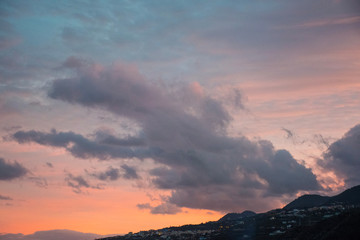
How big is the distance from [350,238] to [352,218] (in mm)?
25561

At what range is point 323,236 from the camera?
200m

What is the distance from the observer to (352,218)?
19925 centimetres

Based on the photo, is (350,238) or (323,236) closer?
(350,238)

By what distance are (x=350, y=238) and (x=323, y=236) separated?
24668 mm

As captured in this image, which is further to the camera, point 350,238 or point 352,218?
point 352,218

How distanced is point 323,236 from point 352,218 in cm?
1632

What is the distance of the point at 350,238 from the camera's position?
6934 inches
